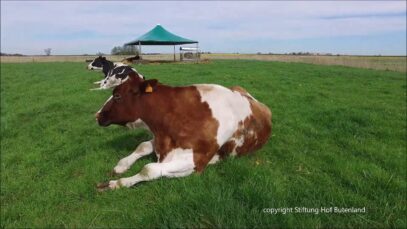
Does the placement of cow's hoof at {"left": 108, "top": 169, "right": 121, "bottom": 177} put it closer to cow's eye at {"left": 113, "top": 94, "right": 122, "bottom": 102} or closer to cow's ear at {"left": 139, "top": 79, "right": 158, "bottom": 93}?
cow's eye at {"left": 113, "top": 94, "right": 122, "bottom": 102}

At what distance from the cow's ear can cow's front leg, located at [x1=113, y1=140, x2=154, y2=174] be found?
0.91 m

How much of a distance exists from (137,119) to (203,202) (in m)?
2.19

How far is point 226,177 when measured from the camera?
16.3 ft

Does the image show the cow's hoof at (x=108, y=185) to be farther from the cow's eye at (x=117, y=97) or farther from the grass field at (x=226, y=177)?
the cow's eye at (x=117, y=97)

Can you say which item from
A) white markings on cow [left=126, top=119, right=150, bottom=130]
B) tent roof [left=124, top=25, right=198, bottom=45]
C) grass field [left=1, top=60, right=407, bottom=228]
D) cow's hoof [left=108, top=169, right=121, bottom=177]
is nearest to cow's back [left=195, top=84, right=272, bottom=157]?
grass field [left=1, top=60, right=407, bottom=228]

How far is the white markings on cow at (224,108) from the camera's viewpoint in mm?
5266

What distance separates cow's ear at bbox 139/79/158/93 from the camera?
5477 millimetres

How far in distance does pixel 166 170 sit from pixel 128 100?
1310 millimetres

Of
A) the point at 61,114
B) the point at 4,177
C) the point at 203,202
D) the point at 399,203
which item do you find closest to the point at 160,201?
the point at 203,202

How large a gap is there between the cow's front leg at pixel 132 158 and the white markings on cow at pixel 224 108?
1215 millimetres

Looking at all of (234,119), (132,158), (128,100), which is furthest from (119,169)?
(234,119)

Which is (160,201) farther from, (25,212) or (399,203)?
(399,203)

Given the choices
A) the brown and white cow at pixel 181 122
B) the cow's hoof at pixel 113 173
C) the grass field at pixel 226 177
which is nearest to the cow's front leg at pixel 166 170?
the brown and white cow at pixel 181 122

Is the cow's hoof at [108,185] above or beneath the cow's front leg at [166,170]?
beneath
